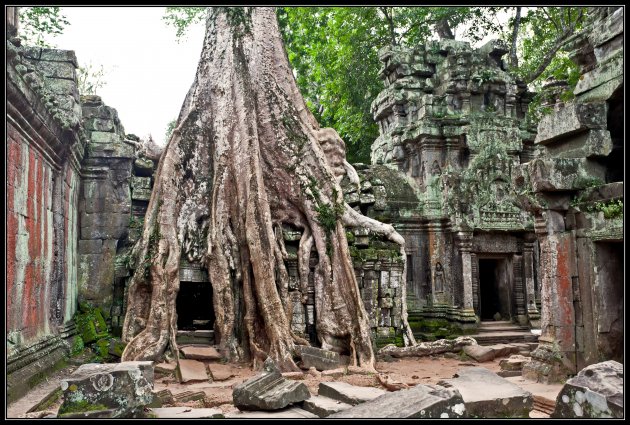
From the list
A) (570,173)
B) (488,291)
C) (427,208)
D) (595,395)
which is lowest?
(595,395)

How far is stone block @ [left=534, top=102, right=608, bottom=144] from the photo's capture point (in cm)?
548

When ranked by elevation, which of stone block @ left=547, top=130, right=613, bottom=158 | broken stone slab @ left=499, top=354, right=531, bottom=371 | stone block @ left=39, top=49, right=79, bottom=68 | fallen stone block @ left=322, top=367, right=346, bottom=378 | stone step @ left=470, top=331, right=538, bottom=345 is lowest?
stone step @ left=470, top=331, right=538, bottom=345

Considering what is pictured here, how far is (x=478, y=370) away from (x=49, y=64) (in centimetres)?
684

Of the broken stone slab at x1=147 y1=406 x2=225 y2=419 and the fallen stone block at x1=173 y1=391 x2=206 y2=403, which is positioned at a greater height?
the broken stone slab at x1=147 y1=406 x2=225 y2=419

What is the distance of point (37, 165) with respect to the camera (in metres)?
6.07

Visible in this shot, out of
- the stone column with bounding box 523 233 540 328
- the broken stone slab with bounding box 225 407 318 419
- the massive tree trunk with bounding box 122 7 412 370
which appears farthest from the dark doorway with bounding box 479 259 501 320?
the broken stone slab with bounding box 225 407 318 419

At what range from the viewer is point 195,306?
9.38 m

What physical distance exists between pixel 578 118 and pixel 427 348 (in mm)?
4594

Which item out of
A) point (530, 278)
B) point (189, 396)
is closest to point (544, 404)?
point (189, 396)

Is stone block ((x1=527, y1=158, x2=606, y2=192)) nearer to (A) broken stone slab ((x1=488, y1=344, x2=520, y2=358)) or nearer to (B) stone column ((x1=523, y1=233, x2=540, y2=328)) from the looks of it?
(A) broken stone slab ((x1=488, y1=344, x2=520, y2=358))

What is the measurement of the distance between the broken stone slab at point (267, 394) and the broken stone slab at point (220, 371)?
181 centimetres

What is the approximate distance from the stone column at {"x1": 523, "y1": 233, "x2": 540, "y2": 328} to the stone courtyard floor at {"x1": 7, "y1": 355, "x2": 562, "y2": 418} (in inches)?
108

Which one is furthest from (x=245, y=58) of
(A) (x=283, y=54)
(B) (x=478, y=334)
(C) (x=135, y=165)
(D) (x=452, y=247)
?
(B) (x=478, y=334)

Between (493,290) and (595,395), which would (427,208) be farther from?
(595,395)
